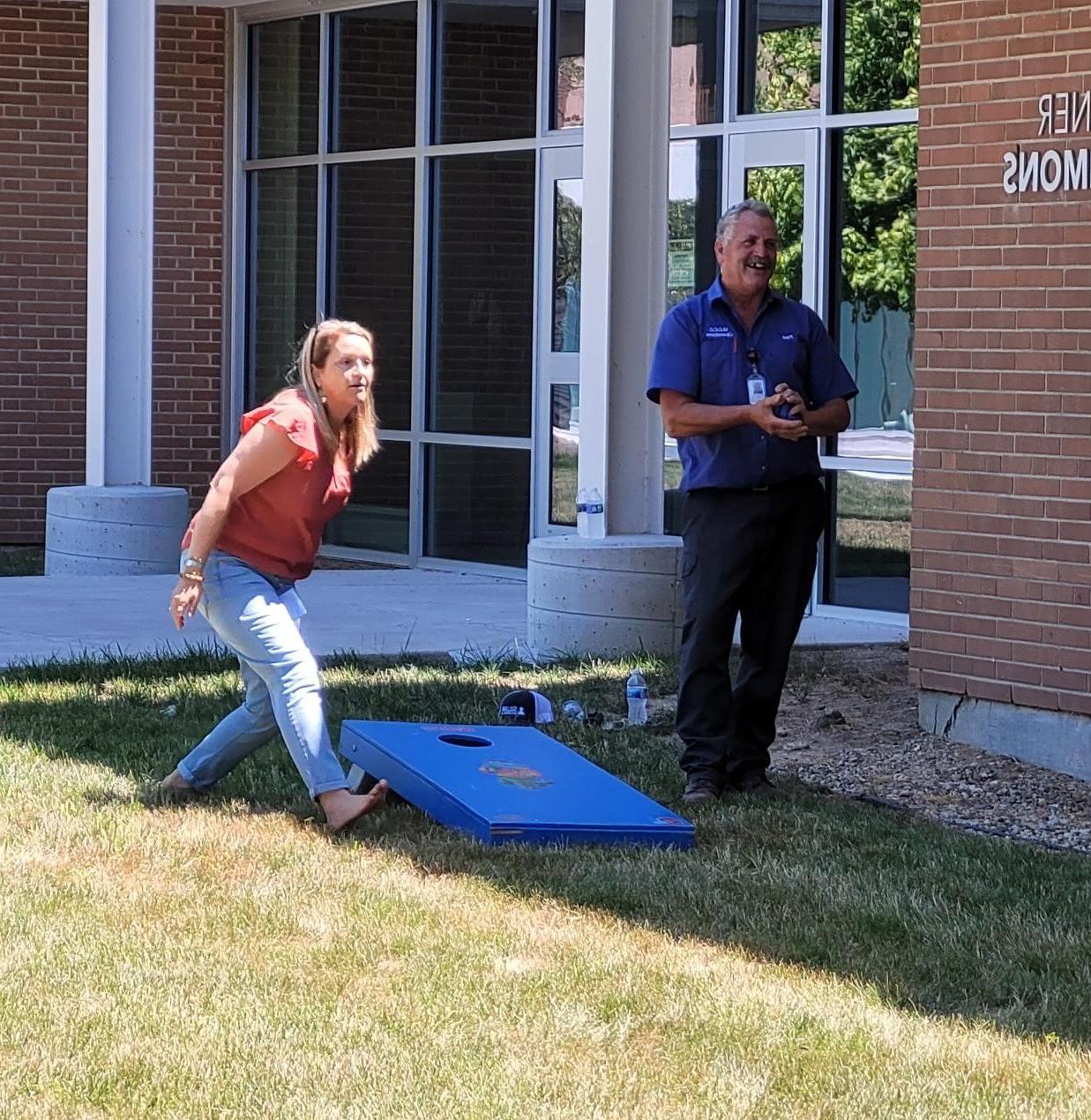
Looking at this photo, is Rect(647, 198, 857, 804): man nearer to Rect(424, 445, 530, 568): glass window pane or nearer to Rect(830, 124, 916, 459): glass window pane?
Rect(830, 124, 916, 459): glass window pane

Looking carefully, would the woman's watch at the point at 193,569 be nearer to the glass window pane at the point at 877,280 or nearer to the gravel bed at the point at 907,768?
the gravel bed at the point at 907,768

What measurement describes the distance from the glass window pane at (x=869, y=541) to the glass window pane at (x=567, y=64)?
328 cm

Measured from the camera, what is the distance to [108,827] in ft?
21.7

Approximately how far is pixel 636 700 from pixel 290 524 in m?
2.45

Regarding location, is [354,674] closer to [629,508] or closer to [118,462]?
[629,508]

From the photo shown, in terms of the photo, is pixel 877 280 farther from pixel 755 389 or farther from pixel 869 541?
pixel 755 389

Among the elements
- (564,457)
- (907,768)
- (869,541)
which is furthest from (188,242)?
(907,768)

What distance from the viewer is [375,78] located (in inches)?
607

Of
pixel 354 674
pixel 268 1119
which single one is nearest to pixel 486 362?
pixel 354 674

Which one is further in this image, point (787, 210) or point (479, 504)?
point (479, 504)

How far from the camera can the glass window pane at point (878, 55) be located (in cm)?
1176

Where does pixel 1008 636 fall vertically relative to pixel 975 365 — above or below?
below

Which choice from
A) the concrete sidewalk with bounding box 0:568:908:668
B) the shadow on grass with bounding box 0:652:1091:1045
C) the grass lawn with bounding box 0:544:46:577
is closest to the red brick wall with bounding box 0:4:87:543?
the grass lawn with bounding box 0:544:46:577

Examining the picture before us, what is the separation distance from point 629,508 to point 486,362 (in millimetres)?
4400
